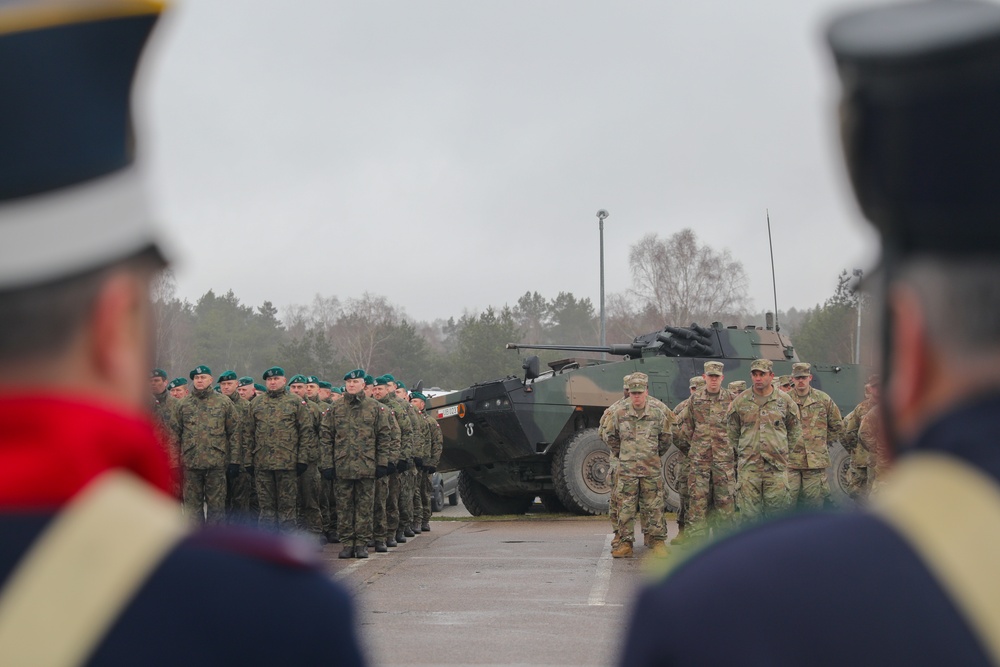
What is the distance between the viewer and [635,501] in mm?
12266

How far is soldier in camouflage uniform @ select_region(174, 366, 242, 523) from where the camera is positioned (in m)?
13.3

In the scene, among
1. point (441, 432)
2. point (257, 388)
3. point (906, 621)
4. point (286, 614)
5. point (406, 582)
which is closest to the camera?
point (906, 621)

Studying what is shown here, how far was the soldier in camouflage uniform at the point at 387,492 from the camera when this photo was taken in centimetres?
1360

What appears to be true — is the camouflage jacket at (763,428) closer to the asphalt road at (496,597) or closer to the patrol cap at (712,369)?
the patrol cap at (712,369)

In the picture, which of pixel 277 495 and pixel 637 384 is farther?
pixel 277 495

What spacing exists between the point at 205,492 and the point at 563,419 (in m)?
5.94

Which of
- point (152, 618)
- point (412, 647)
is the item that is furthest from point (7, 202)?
point (412, 647)

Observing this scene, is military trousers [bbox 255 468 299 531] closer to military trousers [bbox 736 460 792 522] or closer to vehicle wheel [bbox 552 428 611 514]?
vehicle wheel [bbox 552 428 611 514]

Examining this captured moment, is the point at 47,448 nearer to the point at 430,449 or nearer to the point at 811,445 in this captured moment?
the point at 811,445

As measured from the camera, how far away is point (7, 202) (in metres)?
1.35

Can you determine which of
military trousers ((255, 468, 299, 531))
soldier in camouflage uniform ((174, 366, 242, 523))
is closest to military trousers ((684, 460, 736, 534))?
military trousers ((255, 468, 299, 531))

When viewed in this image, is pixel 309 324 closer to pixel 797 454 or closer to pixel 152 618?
pixel 797 454

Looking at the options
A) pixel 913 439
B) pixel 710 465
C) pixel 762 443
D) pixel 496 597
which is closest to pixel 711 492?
pixel 710 465

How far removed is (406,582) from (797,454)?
431 centimetres
